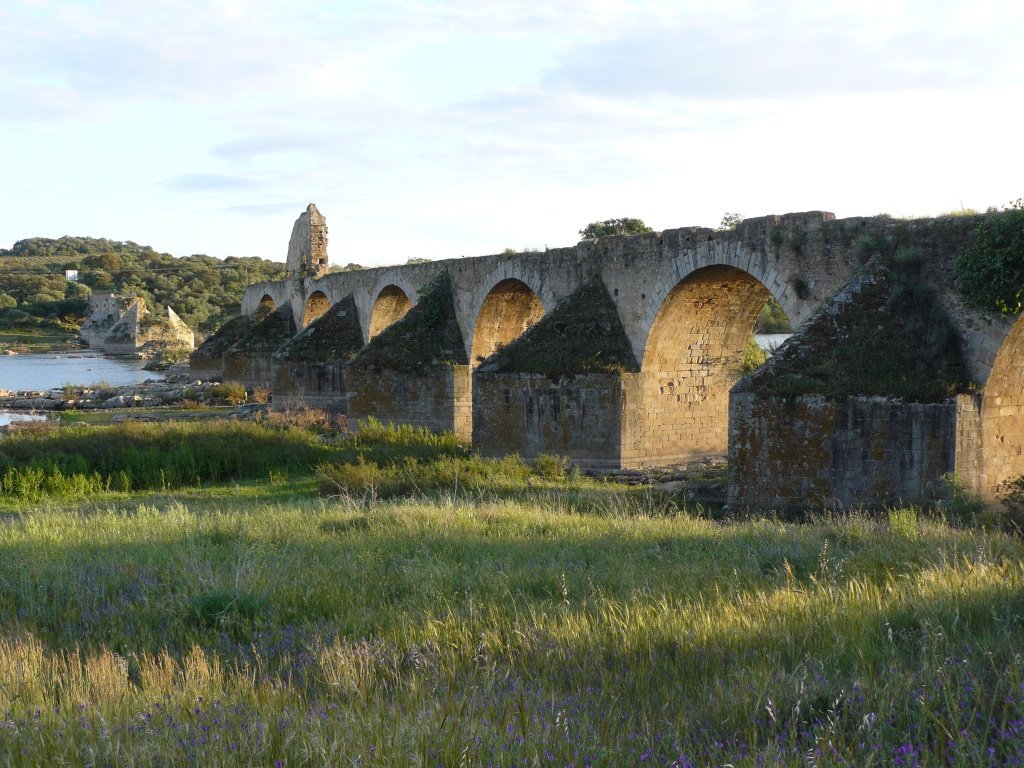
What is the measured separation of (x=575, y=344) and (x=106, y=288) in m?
69.9

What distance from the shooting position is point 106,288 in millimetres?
75562

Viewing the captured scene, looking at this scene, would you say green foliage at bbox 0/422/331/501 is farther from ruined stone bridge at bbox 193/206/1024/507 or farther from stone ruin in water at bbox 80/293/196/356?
stone ruin in water at bbox 80/293/196/356

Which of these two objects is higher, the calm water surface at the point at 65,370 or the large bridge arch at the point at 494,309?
the large bridge arch at the point at 494,309

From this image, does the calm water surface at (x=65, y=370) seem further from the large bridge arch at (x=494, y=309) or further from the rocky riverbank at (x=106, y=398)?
the large bridge arch at (x=494, y=309)

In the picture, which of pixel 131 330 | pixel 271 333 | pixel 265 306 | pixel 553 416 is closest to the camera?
pixel 553 416

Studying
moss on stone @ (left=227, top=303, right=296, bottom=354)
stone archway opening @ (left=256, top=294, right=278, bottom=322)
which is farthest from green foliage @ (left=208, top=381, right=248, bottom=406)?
stone archway opening @ (left=256, top=294, right=278, bottom=322)

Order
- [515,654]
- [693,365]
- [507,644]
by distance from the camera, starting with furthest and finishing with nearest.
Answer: [693,365] → [507,644] → [515,654]

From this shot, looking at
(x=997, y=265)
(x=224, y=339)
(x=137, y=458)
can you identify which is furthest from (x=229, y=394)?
(x=997, y=265)

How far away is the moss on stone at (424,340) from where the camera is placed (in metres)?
19.2

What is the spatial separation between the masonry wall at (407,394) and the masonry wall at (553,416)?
396 centimetres

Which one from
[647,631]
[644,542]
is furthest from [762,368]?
[647,631]

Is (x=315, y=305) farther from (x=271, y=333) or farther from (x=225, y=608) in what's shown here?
(x=225, y=608)

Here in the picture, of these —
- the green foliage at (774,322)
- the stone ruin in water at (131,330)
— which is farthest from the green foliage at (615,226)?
the stone ruin in water at (131,330)

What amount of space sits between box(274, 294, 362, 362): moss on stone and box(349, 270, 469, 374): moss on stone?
4.73m
